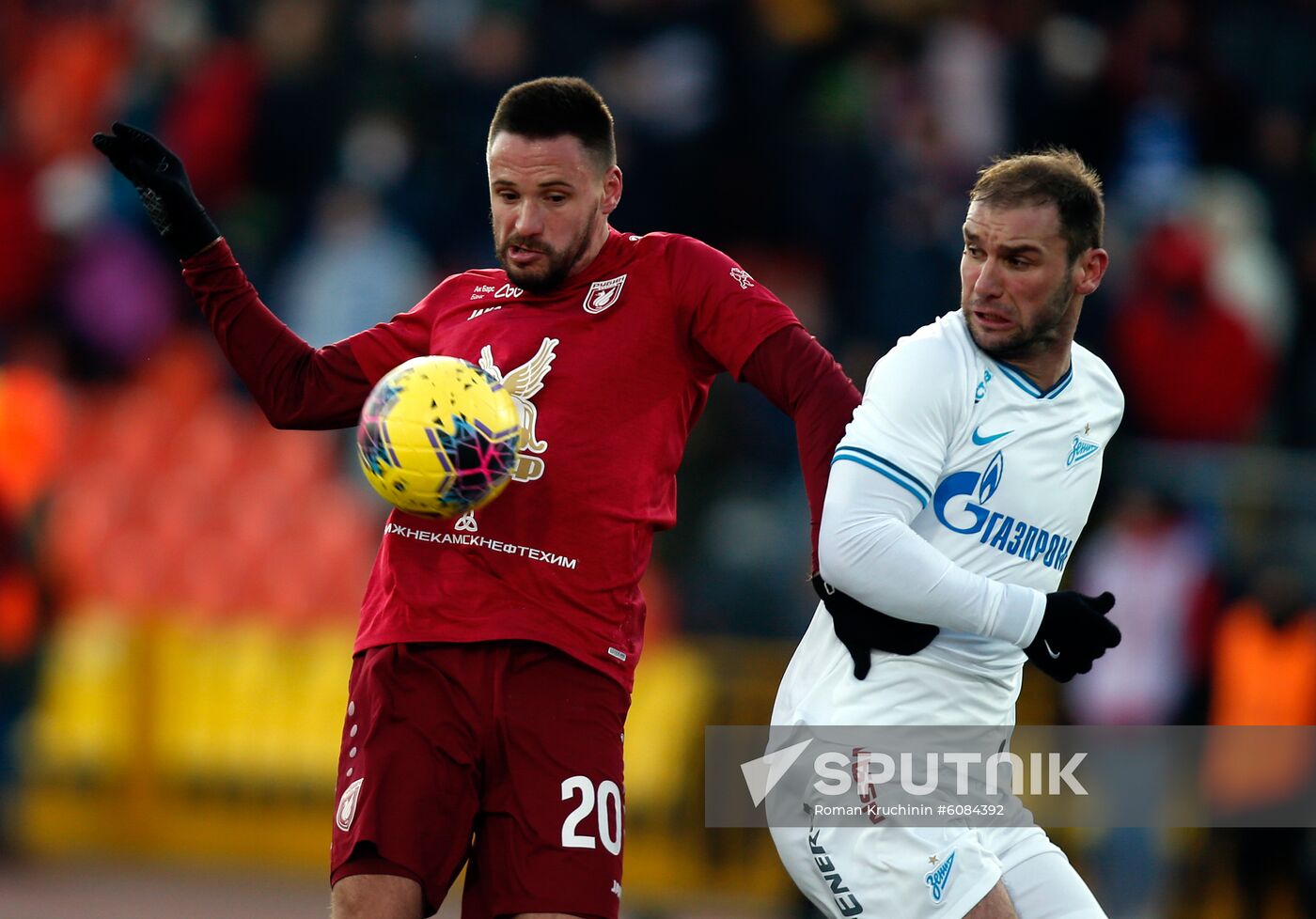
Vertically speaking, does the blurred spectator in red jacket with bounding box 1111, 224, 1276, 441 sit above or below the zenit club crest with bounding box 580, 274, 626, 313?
above

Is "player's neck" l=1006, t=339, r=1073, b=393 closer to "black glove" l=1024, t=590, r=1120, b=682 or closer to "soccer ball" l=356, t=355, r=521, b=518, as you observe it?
"black glove" l=1024, t=590, r=1120, b=682

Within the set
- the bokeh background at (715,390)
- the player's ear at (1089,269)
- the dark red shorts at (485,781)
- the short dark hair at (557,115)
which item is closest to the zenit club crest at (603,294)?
the short dark hair at (557,115)

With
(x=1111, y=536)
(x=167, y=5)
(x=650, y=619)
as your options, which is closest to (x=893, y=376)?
(x=1111, y=536)

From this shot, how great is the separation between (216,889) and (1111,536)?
575 cm

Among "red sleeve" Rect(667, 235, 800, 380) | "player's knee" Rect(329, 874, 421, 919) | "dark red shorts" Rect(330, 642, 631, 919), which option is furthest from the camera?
"red sleeve" Rect(667, 235, 800, 380)

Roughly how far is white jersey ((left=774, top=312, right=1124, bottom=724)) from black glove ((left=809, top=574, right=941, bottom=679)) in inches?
1.3

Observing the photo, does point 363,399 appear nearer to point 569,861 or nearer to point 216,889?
point 569,861

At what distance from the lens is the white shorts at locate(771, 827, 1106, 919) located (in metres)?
4.89

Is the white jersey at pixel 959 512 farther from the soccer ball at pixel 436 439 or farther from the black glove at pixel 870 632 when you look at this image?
the soccer ball at pixel 436 439

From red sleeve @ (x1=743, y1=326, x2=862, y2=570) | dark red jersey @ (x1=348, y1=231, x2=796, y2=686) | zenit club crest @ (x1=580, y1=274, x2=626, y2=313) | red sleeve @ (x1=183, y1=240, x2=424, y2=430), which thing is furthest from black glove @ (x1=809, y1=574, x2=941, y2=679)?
red sleeve @ (x1=183, y1=240, x2=424, y2=430)

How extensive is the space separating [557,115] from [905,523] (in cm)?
147

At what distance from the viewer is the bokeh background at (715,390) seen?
36.5ft

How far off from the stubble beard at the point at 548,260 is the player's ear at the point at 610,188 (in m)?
0.08

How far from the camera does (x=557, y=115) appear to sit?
5359 mm
